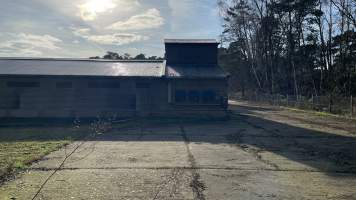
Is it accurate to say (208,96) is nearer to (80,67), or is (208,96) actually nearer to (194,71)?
(194,71)

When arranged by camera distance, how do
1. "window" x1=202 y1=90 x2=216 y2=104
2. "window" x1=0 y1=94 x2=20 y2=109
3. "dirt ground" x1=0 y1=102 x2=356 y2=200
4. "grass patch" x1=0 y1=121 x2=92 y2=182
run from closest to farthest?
"dirt ground" x1=0 y1=102 x2=356 y2=200, "grass patch" x1=0 y1=121 x2=92 y2=182, "window" x1=0 y1=94 x2=20 y2=109, "window" x1=202 y1=90 x2=216 y2=104

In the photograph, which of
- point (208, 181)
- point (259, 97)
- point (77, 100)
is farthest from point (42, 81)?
point (259, 97)

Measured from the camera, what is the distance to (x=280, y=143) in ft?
49.6

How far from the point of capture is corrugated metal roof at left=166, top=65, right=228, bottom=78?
25.4 metres

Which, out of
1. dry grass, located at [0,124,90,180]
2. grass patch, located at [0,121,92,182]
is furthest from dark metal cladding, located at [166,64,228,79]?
dry grass, located at [0,124,90,180]

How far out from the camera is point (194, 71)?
27078 mm

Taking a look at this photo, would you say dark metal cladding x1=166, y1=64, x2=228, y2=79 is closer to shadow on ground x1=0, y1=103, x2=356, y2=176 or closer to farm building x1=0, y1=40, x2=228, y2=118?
farm building x1=0, y1=40, x2=228, y2=118

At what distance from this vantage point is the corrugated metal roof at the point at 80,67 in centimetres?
2508

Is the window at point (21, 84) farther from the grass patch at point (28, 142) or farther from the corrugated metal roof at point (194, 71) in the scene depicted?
the corrugated metal roof at point (194, 71)

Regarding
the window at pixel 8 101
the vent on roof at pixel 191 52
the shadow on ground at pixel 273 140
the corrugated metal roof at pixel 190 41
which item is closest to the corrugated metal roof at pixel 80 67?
the vent on roof at pixel 191 52

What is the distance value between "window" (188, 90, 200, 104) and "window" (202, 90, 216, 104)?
41 centimetres

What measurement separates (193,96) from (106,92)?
5790mm

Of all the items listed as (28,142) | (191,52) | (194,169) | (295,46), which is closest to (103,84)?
(191,52)

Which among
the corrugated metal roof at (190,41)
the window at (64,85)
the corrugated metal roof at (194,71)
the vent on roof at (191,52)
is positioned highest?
the corrugated metal roof at (190,41)
